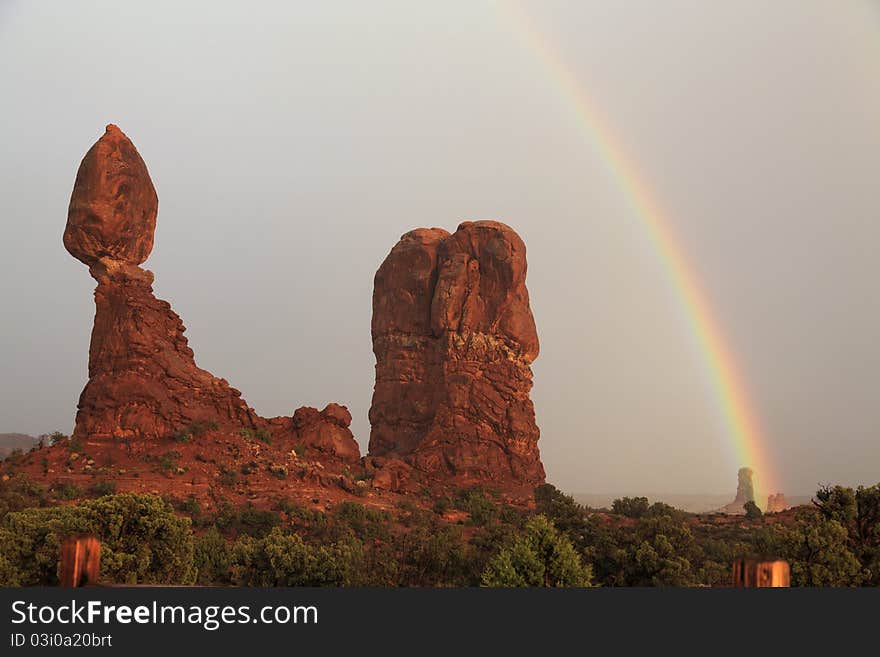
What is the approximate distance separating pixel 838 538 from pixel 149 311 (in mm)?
45729

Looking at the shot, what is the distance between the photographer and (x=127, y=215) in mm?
66062

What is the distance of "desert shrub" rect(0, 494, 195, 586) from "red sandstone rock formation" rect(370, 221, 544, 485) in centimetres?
3817

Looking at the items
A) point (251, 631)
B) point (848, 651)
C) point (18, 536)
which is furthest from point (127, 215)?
point (848, 651)

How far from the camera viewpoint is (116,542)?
3594 cm

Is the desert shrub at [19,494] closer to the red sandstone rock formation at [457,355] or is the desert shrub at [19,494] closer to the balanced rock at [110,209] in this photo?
the balanced rock at [110,209]

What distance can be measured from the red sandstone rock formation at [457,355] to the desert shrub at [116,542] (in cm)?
3817

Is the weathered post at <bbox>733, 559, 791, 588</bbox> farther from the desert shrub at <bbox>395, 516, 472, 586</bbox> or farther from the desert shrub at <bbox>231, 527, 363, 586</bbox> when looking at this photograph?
the desert shrub at <bbox>395, 516, 472, 586</bbox>

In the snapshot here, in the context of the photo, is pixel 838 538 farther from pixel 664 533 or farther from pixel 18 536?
pixel 18 536

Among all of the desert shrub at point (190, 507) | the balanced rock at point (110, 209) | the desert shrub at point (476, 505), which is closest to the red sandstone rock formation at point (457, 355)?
the desert shrub at point (476, 505)

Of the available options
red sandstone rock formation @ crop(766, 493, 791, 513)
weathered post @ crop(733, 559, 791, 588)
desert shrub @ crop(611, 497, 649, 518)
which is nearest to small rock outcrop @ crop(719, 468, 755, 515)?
red sandstone rock formation @ crop(766, 493, 791, 513)

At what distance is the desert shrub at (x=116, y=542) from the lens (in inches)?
1324

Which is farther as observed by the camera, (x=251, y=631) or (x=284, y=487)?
(x=284, y=487)

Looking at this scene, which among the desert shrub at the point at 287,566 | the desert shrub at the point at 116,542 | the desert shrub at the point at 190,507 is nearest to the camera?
the desert shrub at the point at 116,542

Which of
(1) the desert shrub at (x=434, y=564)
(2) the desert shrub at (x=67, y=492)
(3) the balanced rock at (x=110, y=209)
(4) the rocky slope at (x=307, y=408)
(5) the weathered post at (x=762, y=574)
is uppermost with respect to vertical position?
(3) the balanced rock at (x=110, y=209)
